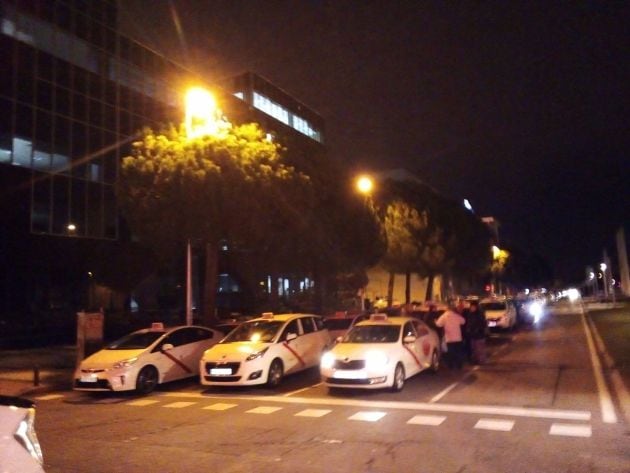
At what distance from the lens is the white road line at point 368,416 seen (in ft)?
33.0

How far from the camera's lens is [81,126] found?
37.7 m

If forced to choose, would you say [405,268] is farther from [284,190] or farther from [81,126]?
[284,190]

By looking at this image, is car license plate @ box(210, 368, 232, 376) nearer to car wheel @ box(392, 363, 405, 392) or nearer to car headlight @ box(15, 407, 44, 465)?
car wheel @ box(392, 363, 405, 392)

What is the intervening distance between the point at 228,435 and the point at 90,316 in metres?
9.26

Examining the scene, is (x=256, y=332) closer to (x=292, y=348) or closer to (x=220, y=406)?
(x=292, y=348)

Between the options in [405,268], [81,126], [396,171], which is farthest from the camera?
[396,171]

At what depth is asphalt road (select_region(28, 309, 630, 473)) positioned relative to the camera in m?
7.36

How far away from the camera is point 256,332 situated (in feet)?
50.4

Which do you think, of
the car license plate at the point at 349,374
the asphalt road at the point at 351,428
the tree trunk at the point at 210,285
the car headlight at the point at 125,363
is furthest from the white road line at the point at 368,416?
the tree trunk at the point at 210,285

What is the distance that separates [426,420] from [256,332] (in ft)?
20.7

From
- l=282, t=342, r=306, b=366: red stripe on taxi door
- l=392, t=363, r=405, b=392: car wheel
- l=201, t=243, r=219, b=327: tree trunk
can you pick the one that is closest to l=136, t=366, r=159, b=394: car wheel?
l=282, t=342, r=306, b=366: red stripe on taxi door

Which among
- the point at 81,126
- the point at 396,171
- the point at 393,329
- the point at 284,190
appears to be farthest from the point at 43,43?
the point at 396,171

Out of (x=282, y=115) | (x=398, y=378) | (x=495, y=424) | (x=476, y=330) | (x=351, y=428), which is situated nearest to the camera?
(x=351, y=428)

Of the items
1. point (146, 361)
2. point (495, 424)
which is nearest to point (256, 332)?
point (146, 361)
